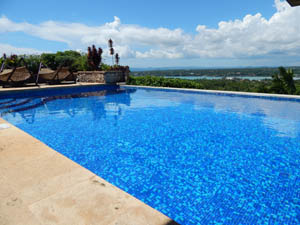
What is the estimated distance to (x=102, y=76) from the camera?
55.8ft

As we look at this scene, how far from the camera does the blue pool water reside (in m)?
2.75

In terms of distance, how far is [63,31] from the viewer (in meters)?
21.0

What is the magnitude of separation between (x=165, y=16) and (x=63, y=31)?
1194 cm

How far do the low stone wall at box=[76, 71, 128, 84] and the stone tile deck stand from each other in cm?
1446

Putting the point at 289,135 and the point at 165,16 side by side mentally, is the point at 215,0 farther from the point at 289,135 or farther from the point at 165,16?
the point at 289,135

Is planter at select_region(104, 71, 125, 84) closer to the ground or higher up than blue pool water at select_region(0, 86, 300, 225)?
higher up

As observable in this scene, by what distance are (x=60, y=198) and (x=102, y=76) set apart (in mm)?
15750

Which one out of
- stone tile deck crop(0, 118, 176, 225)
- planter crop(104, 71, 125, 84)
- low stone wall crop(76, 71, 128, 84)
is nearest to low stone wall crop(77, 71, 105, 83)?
low stone wall crop(76, 71, 128, 84)

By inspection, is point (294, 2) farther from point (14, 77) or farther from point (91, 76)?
point (91, 76)

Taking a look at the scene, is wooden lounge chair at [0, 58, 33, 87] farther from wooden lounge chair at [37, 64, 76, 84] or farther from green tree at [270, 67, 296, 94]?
green tree at [270, 67, 296, 94]

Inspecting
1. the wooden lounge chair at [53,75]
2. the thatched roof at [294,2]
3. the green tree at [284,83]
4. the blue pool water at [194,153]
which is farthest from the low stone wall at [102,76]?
the thatched roof at [294,2]

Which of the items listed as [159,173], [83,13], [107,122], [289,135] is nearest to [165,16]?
[83,13]

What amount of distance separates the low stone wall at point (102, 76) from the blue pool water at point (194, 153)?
8615mm

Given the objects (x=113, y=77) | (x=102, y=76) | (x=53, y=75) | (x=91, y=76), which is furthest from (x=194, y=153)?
(x=91, y=76)
